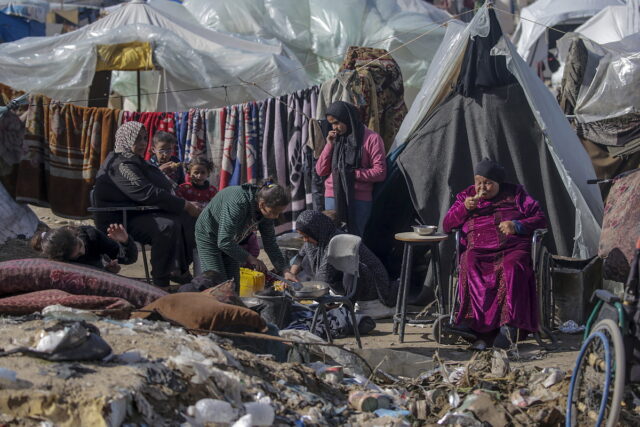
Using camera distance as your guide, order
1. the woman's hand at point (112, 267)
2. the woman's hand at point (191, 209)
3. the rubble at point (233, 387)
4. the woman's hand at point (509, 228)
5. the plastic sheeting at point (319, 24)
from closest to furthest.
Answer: the rubble at point (233, 387) → the woman's hand at point (112, 267) → the woman's hand at point (509, 228) → the woman's hand at point (191, 209) → the plastic sheeting at point (319, 24)

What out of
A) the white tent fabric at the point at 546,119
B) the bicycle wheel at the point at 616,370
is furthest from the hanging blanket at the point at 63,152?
the bicycle wheel at the point at 616,370

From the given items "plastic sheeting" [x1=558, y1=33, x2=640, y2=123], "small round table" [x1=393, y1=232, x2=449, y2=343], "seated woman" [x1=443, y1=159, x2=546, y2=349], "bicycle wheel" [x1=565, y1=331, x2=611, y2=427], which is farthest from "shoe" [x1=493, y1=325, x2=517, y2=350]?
"plastic sheeting" [x1=558, y1=33, x2=640, y2=123]

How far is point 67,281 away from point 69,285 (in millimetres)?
26

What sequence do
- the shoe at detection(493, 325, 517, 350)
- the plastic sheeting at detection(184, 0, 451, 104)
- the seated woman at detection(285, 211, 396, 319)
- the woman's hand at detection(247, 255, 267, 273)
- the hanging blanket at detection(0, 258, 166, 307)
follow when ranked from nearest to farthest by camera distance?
the hanging blanket at detection(0, 258, 166, 307) → the woman's hand at detection(247, 255, 267, 273) → the shoe at detection(493, 325, 517, 350) → the seated woman at detection(285, 211, 396, 319) → the plastic sheeting at detection(184, 0, 451, 104)

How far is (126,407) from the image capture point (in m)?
3.56

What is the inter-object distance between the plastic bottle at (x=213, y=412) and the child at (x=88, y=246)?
1994mm

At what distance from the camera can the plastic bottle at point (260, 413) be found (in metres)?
3.85

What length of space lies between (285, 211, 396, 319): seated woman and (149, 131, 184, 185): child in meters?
1.46

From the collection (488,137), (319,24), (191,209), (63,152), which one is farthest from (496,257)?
(319,24)

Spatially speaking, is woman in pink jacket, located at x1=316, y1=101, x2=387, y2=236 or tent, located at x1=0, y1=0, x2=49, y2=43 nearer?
woman in pink jacket, located at x1=316, y1=101, x2=387, y2=236

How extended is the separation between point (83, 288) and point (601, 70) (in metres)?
6.50

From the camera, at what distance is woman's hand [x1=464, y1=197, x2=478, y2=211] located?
657cm

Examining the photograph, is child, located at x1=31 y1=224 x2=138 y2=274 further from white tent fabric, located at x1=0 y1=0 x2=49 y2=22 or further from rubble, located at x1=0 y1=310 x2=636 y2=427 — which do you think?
white tent fabric, located at x1=0 y1=0 x2=49 y2=22

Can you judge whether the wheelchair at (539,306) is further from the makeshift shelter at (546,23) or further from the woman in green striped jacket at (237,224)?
the makeshift shelter at (546,23)
